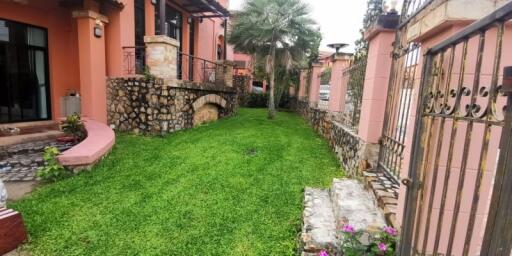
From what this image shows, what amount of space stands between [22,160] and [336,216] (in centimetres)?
571

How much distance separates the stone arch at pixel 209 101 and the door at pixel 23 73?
4.12m

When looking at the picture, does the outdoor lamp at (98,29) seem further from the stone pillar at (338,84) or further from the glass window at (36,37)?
the stone pillar at (338,84)

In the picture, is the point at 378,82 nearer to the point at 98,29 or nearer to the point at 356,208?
the point at 356,208

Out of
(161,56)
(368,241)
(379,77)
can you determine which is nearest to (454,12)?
(368,241)

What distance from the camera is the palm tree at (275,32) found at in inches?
424

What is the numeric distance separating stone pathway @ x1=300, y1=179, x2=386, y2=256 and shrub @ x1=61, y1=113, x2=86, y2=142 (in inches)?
220

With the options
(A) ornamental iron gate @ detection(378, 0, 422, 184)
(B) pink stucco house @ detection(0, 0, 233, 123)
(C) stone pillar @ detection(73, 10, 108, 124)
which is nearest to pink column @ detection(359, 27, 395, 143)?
(A) ornamental iron gate @ detection(378, 0, 422, 184)

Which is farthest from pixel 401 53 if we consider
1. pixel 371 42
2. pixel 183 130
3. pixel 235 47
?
pixel 235 47

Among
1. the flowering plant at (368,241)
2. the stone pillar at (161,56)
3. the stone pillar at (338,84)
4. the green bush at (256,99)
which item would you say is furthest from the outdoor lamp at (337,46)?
the green bush at (256,99)

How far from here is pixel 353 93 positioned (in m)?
5.57

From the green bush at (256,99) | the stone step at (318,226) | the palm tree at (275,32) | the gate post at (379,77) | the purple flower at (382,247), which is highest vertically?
the palm tree at (275,32)

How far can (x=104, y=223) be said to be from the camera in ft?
10.9

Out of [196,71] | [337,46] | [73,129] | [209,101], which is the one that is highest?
[337,46]

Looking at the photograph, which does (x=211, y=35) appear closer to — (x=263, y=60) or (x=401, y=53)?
(x=263, y=60)
